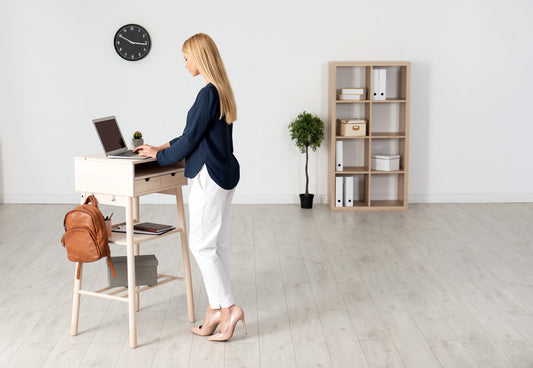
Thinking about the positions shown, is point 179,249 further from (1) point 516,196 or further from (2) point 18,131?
(1) point 516,196

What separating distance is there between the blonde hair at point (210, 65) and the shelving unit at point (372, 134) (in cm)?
337

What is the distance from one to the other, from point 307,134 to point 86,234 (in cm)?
357

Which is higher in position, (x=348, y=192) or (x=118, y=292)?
(x=348, y=192)

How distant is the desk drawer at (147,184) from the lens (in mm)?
3012

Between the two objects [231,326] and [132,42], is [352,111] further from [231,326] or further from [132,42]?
[231,326]

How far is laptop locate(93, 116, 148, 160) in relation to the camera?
310 centimetres

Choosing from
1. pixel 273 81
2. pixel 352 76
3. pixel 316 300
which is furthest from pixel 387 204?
pixel 316 300

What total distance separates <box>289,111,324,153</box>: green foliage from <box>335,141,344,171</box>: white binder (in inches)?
7.3

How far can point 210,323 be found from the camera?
3229 millimetres

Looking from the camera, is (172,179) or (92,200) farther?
(172,179)

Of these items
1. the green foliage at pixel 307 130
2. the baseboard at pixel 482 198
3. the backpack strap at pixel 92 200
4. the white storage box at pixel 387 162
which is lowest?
the baseboard at pixel 482 198

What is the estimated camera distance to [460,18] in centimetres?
646

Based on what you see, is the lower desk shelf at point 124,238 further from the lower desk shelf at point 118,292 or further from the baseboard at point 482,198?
the baseboard at point 482,198

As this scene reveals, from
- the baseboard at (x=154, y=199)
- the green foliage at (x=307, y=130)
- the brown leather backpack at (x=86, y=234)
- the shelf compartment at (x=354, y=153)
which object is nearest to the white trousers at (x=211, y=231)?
the brown leather backpack at (x=86, y=234)
